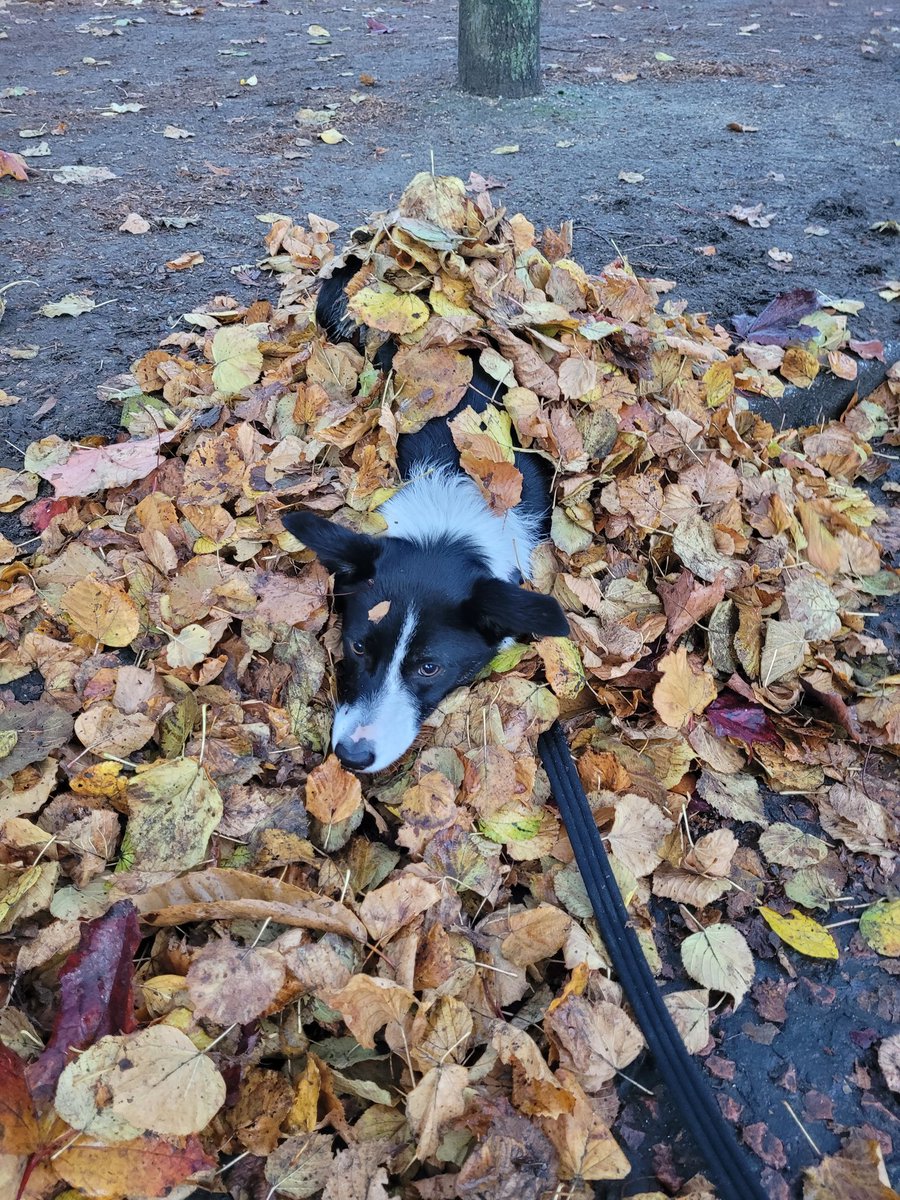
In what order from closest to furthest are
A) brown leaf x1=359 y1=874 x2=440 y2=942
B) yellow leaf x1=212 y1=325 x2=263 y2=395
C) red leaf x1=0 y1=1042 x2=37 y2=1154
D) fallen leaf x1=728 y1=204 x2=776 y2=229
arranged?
red leaf x1=0 y1=1042 x2=37 y2=1154 → brown leaf x1=359 y1=874 x2=440 y2=942 → yellow leaf x1=212 y1=325 x2=263 y2=395 → fallen leaf x1=728 y1=204 x2=776 y2=229

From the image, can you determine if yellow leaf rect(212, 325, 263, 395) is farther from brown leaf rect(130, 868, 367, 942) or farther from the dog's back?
brown leaf rect(130, 868, 367, 942)

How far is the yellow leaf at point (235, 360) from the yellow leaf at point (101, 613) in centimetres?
111

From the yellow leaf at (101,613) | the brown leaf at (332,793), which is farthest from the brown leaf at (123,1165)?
the yellow leaf at (101,613)

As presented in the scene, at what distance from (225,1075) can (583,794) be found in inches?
44.7

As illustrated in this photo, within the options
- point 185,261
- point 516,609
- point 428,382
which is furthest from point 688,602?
point 185,261

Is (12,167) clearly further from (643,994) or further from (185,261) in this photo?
(643,994)

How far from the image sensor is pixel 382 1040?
195 cm

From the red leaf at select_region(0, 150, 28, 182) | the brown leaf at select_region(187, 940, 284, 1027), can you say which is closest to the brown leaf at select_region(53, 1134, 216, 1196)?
the brown leaf at select_region(187, 940, 284, 1027)

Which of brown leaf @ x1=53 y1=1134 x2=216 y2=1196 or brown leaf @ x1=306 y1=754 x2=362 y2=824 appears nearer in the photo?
brown leaf @ x1=53 y1=1134 x2=216 y2=1196

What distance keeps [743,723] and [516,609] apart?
86 cm

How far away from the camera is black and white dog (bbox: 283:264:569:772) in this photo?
2.53 metres

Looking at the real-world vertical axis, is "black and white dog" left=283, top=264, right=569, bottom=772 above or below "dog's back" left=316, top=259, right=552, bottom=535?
below

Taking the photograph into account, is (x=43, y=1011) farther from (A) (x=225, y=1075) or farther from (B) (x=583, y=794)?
(B) (x=583, y=794)

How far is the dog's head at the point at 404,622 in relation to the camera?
8.32ft
